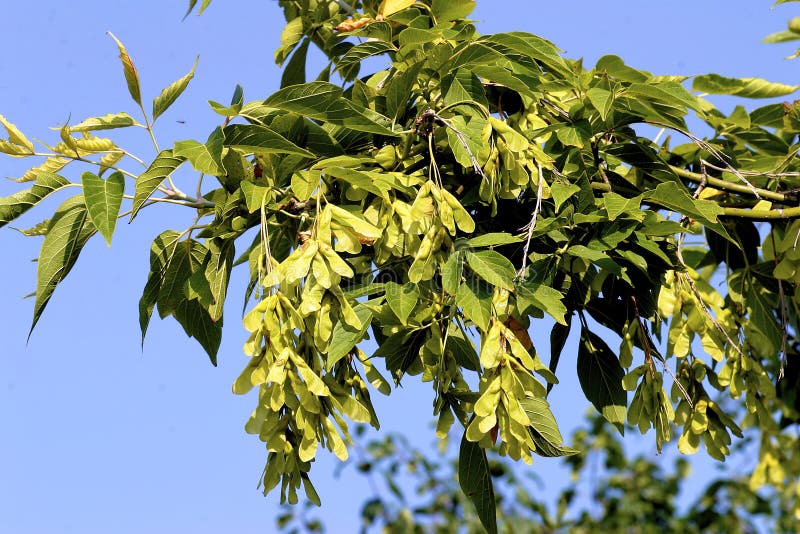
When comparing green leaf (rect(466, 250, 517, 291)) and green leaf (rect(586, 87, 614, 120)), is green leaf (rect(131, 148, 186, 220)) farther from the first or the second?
green leaf (rect(586, 87, 614, 120))

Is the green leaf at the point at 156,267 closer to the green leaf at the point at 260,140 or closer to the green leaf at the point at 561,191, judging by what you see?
the green leaf at the point at 260,140

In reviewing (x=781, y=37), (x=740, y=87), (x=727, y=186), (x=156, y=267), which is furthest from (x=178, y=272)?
(x=781, y=37)

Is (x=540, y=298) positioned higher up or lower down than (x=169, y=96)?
lower down

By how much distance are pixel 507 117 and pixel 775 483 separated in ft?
5.45

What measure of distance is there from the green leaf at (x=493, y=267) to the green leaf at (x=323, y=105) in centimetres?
22

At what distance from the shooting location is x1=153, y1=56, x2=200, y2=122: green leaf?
1.42 metres

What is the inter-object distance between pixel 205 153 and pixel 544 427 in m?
0.63

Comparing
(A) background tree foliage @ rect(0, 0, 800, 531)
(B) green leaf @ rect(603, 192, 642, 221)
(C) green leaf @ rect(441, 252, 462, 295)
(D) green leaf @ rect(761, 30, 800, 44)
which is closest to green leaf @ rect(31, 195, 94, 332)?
(A) background tree foliage @ rect(0, 0, 800, 531)

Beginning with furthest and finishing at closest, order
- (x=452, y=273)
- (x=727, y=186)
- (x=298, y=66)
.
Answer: (x=298, y=66) → (x=727, y=186) → (x=452, y=273)

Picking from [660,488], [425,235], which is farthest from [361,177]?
[660,488]

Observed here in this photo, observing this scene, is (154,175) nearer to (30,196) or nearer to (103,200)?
(103,200)

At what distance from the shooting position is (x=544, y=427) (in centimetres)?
135

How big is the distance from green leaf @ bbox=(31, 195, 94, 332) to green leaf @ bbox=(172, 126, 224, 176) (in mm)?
206

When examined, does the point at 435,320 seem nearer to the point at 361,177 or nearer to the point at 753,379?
the point at 361,177
